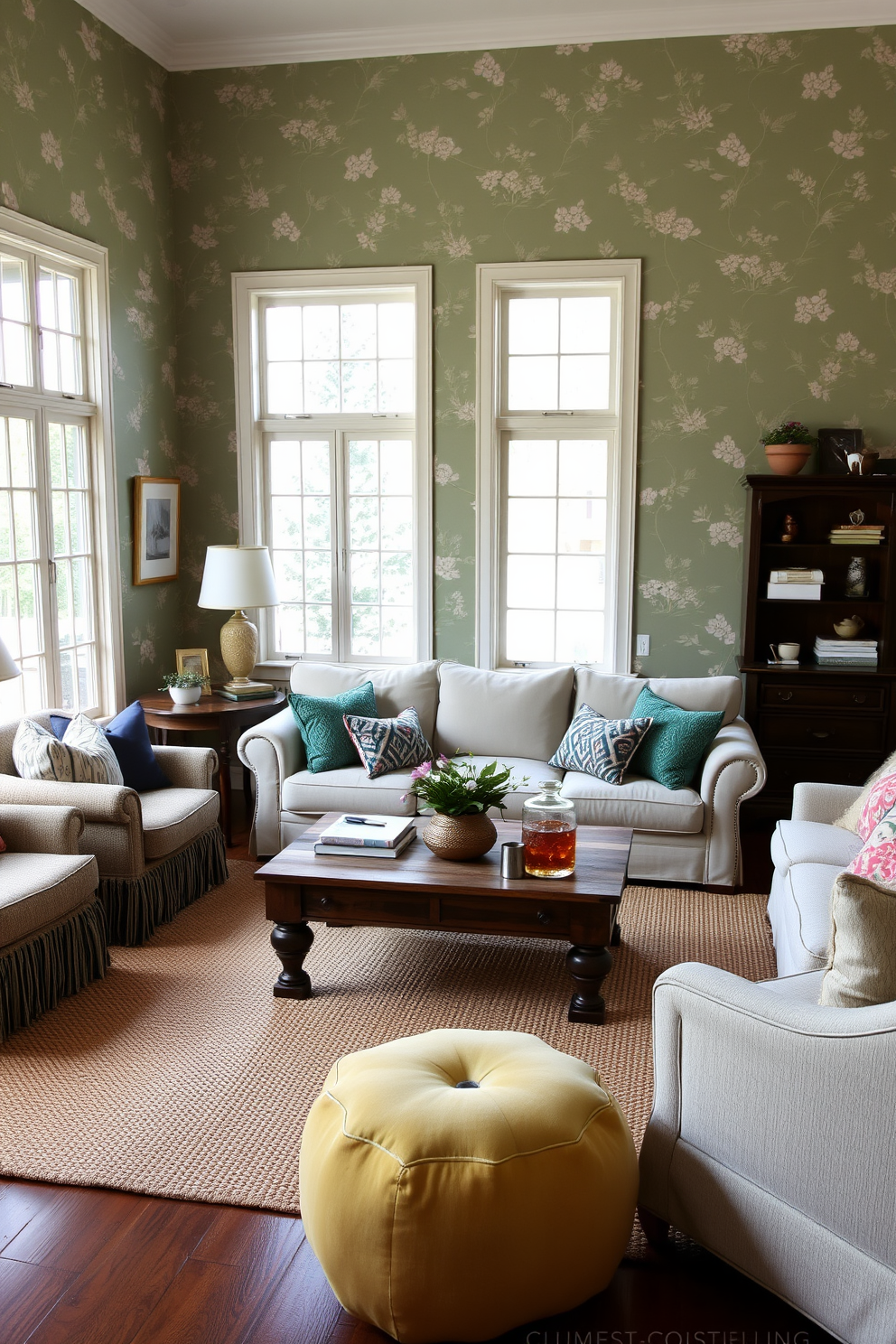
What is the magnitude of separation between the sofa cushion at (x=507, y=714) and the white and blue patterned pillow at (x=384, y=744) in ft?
1.00

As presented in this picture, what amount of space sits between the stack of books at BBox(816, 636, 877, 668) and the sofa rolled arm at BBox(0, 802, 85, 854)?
342 cm

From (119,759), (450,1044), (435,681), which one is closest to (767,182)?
(435,681)

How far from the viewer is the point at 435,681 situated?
17.2ft

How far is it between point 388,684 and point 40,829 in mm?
1962

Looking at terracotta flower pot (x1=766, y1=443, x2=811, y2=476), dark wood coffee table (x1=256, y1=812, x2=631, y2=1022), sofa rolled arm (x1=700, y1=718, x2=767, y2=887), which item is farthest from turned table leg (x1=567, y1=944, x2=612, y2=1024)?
terracotta flower pot (x1=766, y1=443, x2=811, y2=476)

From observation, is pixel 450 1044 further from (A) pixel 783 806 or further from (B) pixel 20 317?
(B) pixel 20 317

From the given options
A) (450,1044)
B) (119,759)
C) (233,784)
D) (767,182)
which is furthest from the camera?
(233,784)

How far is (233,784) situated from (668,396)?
3.12 meters

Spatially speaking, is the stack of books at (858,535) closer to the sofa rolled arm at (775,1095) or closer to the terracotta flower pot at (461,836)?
the terracotta flower pot at (461,836)

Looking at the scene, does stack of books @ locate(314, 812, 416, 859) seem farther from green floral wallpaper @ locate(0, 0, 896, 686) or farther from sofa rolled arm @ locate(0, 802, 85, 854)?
green floral wallpaper @ locate(0, 0, 896, 686)

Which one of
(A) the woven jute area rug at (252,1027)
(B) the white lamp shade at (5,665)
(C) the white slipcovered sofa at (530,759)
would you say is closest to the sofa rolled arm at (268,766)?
(C) the white slipcovered sofa at (530,759)

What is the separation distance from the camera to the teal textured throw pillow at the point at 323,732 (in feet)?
15.6

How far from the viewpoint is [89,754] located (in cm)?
409

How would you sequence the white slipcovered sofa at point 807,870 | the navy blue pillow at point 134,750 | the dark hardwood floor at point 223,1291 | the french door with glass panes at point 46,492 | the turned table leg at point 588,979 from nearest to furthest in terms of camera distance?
the dark hardwood floor at point 223,1291
the white slipcovered sofa at point 807,870
the turned table leg at point 588,979
the navy blue pillow at point 134,750
the french door with glass panes at point 46,492
